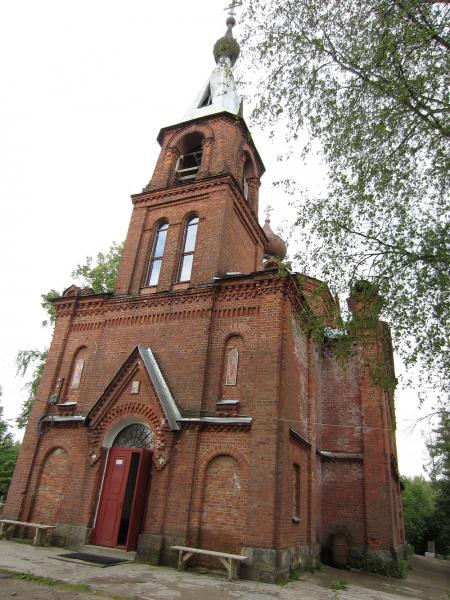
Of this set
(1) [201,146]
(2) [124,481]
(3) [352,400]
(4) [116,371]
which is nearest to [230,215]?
(1) [201,146]

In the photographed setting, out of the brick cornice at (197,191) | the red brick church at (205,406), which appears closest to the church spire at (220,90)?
the red brick church at (205,406)

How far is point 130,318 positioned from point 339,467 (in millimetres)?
8632

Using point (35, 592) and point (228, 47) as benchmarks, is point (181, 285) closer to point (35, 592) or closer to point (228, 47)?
point (35, 592)

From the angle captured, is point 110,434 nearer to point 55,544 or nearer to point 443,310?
point 55,544

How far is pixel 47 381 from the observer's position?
14523 mm

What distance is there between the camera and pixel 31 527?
40.5 feet

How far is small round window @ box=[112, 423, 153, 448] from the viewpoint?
39.5 ft

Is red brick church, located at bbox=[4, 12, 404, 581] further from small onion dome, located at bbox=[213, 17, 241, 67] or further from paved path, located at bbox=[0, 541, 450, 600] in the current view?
small onion dome, located at bbox=[213, 17, 241, 67]

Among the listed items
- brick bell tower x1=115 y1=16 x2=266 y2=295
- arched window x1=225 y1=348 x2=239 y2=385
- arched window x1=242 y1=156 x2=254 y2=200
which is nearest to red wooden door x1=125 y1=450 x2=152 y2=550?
arched window x1=225 y1=348 x2=239 y2=385

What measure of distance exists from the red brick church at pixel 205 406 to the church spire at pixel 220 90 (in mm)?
520

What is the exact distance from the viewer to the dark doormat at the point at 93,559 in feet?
31.6

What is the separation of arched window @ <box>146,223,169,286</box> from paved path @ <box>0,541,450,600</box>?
8227 millimetres

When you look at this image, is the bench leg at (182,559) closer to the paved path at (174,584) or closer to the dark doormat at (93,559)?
the paved path at (174,584)

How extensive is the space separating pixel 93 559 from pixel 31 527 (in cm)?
339
